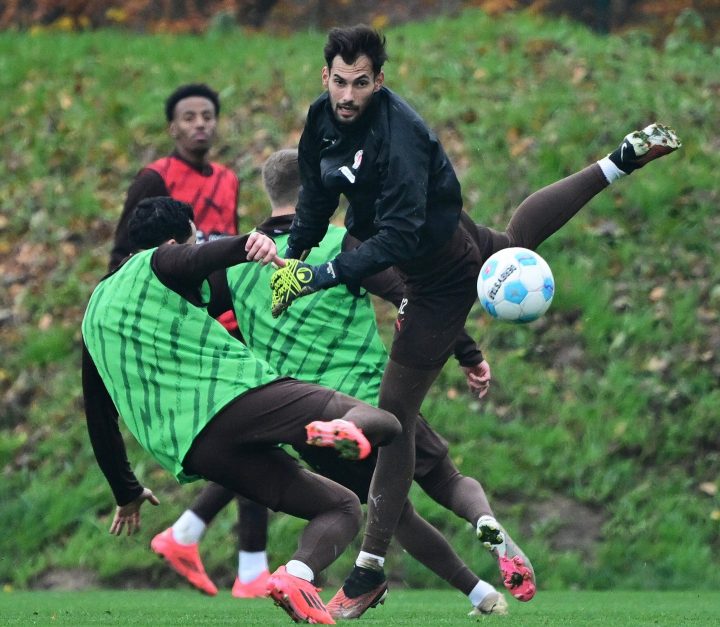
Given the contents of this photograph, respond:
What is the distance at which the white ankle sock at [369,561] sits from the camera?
5.85 m

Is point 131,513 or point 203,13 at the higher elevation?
point 203,13

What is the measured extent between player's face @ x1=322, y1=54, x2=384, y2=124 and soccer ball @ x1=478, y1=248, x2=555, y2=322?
2.84ft

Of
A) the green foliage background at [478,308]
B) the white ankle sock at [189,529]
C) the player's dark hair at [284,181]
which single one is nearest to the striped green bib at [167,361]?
the player's dark hair at [284,181]

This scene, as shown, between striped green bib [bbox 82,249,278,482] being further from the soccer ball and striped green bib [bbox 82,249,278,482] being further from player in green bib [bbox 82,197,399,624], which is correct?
the soccer ball

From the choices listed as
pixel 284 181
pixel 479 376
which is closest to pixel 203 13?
pixel 284 181

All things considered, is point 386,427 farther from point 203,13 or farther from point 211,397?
point 203,13

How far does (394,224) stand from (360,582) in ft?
5.10

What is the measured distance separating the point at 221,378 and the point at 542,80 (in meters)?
8.37

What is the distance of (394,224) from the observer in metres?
5.19

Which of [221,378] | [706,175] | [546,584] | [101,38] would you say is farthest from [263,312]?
[101,38]

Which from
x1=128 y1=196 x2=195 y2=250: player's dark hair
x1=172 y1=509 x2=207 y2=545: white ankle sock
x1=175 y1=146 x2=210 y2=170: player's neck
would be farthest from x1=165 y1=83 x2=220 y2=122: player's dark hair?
x1=128 y1=196 x2=195 y2=250: player's dark hair

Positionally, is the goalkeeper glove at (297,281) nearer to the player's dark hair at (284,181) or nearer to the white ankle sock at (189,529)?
the player's dark hair at (284,181)

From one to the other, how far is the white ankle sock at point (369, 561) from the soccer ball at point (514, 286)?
1107 mm

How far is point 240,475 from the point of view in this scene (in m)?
5.14
